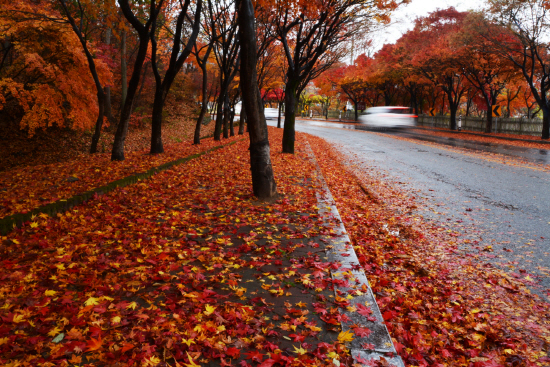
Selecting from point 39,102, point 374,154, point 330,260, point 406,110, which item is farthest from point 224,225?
point 406,110

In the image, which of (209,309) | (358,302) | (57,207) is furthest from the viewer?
(57,207)

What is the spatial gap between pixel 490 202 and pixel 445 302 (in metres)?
4.14

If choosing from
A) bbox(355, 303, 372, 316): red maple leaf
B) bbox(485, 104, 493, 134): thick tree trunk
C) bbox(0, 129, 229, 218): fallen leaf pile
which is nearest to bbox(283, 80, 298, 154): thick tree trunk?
bbox(0, 129, 229, 218): fallen leaf pile

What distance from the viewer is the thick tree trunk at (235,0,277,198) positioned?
5934 mm

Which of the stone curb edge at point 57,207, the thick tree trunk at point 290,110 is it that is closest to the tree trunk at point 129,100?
the stone curb edge at point 57,207

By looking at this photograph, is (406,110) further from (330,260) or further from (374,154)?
(330,260)

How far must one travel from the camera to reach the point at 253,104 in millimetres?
6129

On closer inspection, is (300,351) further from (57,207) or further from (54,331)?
(57,207)

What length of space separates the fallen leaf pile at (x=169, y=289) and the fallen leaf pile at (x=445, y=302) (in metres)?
0.56

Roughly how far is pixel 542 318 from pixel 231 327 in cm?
281

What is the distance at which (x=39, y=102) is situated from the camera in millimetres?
15453

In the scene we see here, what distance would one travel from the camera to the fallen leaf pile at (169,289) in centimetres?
234

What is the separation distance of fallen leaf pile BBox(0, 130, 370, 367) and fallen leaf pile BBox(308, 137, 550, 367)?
22.0 inches

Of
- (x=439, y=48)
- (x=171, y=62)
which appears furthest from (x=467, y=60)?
(x=171, y=62)
